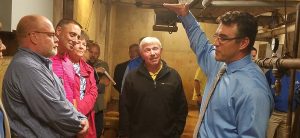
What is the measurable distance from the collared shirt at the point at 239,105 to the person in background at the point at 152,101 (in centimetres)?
132

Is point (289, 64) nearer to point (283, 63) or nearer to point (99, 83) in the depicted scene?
point (283, 63)

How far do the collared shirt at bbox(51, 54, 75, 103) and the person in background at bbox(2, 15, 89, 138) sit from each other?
0.40 metres

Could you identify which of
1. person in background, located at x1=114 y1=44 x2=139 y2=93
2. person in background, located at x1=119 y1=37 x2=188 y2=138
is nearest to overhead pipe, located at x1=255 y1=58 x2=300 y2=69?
person in background, located at x1=119 y1=37 x2=188 y2=138

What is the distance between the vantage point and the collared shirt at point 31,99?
7.43 ft

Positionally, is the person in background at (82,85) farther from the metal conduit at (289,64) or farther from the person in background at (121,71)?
the person in background at (121,71)

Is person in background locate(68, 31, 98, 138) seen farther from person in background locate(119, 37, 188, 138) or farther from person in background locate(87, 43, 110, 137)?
person in background locate(87, 43, 110, 137)

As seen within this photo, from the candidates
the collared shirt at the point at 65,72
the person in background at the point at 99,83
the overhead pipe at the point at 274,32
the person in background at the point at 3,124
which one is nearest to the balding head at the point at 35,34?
the collared shirt at the point at 65,72

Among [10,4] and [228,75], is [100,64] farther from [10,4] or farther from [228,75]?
[228,75]

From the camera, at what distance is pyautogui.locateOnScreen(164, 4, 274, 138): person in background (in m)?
1.90

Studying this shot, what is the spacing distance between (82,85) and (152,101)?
81 cm

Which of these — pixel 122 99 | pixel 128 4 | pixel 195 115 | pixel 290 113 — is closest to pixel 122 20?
pixel 128 4

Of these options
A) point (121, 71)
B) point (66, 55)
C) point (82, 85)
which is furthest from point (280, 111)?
point (66, 55)

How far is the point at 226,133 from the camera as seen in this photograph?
202 centimetres

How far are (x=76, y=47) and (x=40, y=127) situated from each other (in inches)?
40.8
